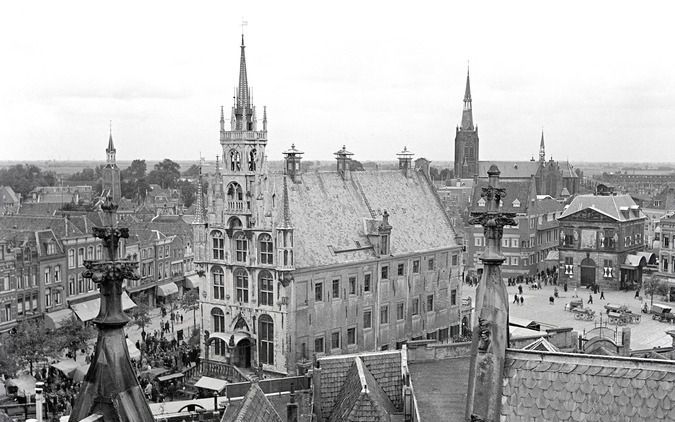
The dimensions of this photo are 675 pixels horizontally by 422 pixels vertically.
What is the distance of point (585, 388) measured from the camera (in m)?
12.0

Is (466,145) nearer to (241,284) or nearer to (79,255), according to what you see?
(79,255)

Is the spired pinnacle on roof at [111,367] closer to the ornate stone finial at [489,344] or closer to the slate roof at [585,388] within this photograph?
the ornate stone finial at [489,344]

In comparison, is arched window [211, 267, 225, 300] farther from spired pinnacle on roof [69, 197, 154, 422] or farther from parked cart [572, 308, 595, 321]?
spired pinnacle on roof [69, 197, 154, 422]

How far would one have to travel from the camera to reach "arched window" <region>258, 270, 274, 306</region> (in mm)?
50812

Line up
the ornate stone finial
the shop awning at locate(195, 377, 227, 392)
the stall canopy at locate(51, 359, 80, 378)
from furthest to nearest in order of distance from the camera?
Answer: 1. the stall canopy at locate(51, 359, 80, 378)
2. the shop awning at locate(195, 377, 227, 392)
3. the ornate stone finial

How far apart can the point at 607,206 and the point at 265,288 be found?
64163mm

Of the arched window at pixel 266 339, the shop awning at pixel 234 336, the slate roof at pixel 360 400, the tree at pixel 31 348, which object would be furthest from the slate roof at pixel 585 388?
the tree at pixel 31 348

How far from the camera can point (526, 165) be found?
166000 mm

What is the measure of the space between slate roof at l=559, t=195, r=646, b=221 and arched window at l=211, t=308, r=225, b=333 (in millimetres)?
60549

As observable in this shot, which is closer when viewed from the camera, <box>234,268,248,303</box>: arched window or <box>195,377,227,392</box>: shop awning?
<box>195,377,227,392</box>: shop awning

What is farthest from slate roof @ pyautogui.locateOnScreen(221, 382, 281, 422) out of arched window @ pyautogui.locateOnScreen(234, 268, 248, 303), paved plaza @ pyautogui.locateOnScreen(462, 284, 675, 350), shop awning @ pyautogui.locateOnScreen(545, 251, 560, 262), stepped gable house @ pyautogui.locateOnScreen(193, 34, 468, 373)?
shop awning @ pyautogui.locateOnScreen(545, 251, 560, 262)

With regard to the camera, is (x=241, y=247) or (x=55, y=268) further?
(x=55, y=268)

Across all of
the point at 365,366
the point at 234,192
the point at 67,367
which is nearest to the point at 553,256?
the point at 234,192

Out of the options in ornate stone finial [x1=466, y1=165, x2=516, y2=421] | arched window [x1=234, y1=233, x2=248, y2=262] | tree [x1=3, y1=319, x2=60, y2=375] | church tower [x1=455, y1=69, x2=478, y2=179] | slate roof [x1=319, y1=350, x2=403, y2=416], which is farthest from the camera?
church tower [x1=455, y1=69, x2=478, y2=179]
